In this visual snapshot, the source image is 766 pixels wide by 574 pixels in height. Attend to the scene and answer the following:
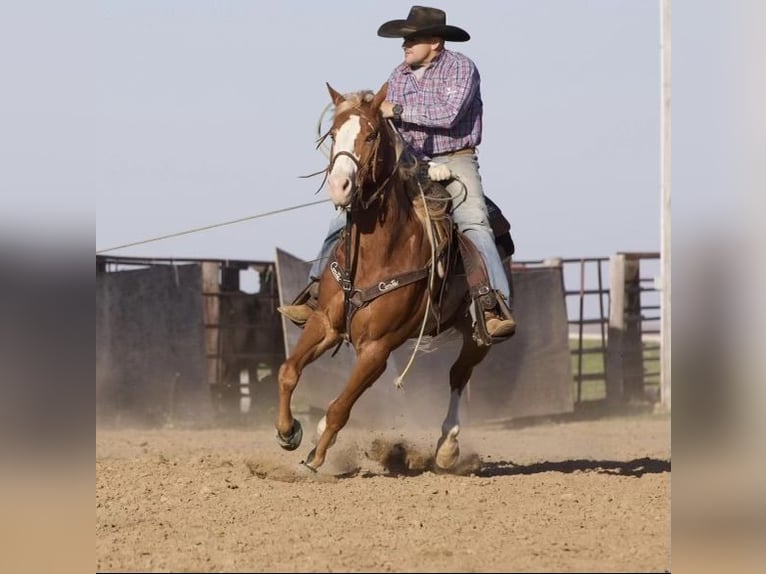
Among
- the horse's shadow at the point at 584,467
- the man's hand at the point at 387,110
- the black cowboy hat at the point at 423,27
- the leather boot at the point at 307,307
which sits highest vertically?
the black cowboy hat at the point at 423,27

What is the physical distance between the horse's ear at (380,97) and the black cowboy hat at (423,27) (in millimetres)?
1065

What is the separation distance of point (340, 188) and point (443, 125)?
1.64 m

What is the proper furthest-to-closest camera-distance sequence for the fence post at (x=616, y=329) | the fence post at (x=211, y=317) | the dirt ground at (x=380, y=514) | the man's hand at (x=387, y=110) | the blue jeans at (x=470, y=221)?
the fence post at (x=616, y=329) < the fence post at (x=211, y=317) < the blue jeans at (x=470, y=221) < the man's hand at (x=387, y=110) < the dirt ground at (x=380, y=514)

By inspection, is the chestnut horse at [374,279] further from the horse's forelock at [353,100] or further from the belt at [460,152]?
→ the belt at [460,152]

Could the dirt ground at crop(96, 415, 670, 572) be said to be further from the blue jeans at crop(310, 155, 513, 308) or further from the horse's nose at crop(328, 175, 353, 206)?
the horse's nose at crop(328, 175, 353, 206)

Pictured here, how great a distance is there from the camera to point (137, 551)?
5219 millimetres

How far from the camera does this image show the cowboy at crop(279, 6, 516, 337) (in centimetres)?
802

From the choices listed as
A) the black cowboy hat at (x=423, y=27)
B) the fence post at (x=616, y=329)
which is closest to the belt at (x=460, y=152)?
the black cowboy hat at (x=423, y=27)

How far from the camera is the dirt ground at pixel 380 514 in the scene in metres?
4.89

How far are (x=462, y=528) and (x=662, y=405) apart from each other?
1237cm
